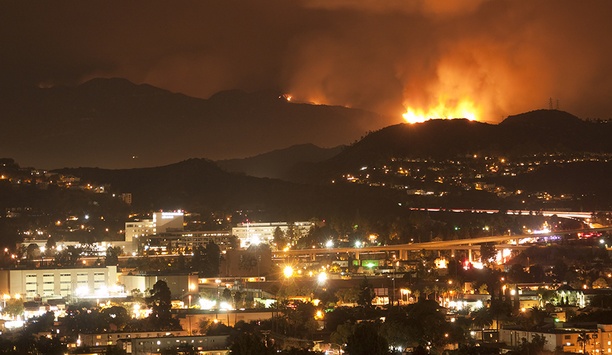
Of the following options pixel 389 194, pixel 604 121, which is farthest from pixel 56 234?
pixel 604 121

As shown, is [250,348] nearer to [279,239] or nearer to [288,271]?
[288,271]

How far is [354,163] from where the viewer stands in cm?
5775

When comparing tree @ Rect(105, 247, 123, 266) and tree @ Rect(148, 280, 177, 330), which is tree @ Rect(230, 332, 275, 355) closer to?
tree @ Rect(148, 280, 177, 330)

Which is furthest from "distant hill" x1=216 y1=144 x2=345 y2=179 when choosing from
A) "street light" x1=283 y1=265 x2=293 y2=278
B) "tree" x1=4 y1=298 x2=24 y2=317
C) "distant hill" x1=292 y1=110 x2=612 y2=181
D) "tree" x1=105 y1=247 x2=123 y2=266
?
"tree" x1=4 y1=298 x2=24 y2=317

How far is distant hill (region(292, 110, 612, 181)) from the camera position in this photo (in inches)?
2301

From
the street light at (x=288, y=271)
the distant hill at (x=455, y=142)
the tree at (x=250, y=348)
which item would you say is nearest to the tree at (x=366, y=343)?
the tree at (x=250, y=348)

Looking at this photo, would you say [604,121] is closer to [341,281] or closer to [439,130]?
[439,130]

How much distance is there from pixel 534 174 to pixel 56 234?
69.1 feet

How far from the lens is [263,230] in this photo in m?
44.8

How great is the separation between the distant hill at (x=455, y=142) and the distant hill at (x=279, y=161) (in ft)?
8.98

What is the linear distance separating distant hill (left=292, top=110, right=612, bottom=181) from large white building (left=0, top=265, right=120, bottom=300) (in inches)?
874

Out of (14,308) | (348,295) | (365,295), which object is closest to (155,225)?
(14,308)

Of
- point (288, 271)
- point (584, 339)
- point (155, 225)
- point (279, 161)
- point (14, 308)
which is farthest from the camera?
point (279, 161)

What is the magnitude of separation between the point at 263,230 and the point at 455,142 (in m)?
17.2
